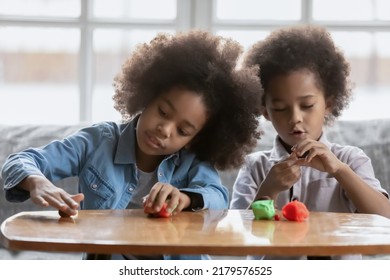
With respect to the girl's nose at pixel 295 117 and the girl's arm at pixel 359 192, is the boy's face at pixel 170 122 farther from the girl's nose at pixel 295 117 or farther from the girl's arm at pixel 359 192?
the girl's arm at pixel 359 192

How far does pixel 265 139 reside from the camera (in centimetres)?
265

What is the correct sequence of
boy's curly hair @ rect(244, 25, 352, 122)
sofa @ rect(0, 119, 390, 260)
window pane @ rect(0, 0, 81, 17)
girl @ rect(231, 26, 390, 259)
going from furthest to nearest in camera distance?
window pane @ rect(0, 0, 81, 17)
sofa @ rect(0, 119, 390, 260)
boy's curly hair @ rect(244, 25, 352, 122)
girl @ rect(231, 26, 390, 259)

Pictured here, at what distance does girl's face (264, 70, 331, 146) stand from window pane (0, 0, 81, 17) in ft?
4.40

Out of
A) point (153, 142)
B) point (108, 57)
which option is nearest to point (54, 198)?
point (153, 142)

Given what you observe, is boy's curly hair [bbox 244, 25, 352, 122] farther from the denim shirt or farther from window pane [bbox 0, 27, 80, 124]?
window pane [bbox 0, 27, 80, 124]

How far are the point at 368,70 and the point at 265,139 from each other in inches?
30.7

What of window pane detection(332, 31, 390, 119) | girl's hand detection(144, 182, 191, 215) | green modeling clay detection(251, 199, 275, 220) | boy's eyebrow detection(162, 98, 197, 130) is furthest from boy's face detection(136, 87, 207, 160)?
window pane detection(332, 31, 390, 119)

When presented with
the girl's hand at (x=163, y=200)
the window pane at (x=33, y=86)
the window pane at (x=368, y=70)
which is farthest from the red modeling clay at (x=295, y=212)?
the window pane at (x=33, y=86)

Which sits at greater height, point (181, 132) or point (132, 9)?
point (132, 9)

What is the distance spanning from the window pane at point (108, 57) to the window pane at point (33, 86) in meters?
0.08

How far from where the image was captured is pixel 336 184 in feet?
6.75

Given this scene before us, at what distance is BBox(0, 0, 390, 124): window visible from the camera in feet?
10.4

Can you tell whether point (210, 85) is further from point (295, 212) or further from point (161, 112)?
point (295, 212)

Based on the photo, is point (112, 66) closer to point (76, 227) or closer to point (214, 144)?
point (214, 144)
